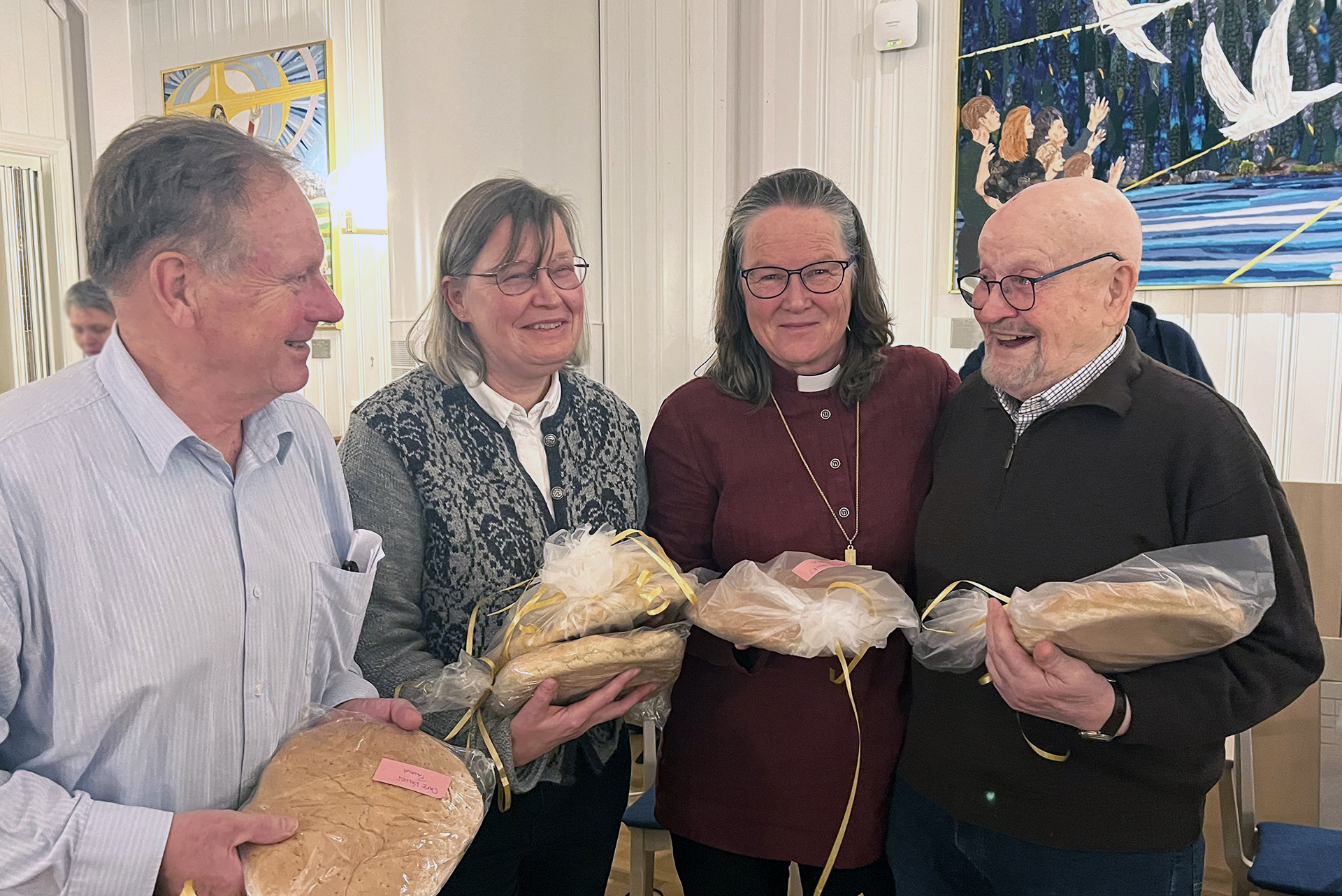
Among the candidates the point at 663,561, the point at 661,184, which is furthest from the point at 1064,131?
the point at 663,561

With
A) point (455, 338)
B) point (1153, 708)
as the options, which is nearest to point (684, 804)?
point (1153, 708)

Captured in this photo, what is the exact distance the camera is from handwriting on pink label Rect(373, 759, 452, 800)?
3.60ft

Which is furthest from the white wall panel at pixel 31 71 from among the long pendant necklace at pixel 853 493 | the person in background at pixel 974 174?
the person in background at pixel 974 174

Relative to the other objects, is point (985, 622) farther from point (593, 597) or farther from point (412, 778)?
point (412, 778)

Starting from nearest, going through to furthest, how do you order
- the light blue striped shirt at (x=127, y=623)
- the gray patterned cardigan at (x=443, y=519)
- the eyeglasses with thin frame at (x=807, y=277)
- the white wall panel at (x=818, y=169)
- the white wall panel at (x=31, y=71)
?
the light blue striped shirt at (x=127, y=623) → the gray patterned cardigan at (x=443, y=519) → the white wall panel at (x=31, y=71) → the eyeglasses with thin frame at (x=807, y=277) → the white wall panel at (x=818, y=169)

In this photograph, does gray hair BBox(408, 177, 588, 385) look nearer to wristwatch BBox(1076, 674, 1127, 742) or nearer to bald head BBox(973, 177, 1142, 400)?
bald head BBox(973, 177, 1142, 400)

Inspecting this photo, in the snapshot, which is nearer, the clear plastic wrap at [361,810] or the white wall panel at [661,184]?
the clear plastic wrap at [361,810]

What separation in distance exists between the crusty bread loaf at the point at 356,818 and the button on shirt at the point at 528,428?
53 cm

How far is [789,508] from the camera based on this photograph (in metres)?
1.66

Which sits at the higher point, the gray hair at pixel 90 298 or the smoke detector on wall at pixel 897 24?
the smoke detector on wall at pixel 897 24

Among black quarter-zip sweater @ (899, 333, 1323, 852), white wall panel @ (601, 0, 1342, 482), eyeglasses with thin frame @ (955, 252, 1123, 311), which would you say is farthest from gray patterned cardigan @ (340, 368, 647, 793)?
white wall panel @ (601, 0, 1342, 482)

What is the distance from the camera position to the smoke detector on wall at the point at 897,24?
3453mm

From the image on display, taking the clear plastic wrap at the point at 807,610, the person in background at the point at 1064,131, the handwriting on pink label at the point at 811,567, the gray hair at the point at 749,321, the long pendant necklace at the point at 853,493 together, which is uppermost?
the person in background at the point at 1064,131

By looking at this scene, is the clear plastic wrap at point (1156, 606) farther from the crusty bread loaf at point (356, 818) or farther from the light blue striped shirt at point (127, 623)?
the light blue striped shirt at point (127, 623)
